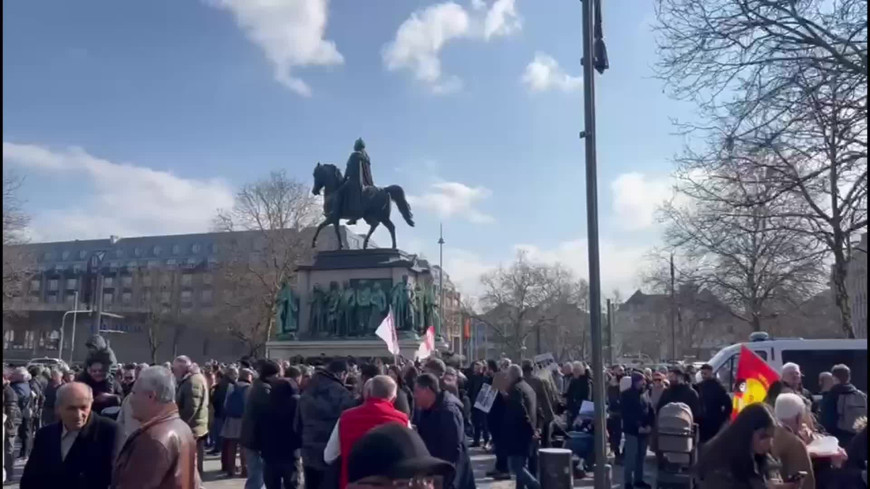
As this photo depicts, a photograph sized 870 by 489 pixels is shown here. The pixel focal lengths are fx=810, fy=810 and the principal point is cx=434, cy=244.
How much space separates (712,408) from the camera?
11156 mm

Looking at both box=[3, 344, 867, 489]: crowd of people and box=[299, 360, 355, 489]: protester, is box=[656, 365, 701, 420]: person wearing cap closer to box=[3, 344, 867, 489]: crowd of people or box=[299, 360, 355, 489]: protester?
box=[3, 344, 867, 489]: crowd of people

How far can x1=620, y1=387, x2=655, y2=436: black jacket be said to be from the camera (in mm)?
12297

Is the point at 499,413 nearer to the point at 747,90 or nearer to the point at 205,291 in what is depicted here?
the point at 747,90

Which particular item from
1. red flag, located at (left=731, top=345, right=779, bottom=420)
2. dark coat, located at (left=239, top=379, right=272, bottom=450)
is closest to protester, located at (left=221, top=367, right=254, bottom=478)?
dark coat, located at (left=239, top=379, right=272, bottom=450)

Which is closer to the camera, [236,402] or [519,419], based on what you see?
[519,419]

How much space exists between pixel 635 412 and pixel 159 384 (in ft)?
30.0

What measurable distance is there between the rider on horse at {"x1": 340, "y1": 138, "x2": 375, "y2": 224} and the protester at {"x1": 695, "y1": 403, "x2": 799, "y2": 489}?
26343 millimetres

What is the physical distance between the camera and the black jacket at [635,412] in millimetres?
12297

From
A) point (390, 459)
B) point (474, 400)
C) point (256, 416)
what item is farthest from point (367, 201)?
point (390, 459)

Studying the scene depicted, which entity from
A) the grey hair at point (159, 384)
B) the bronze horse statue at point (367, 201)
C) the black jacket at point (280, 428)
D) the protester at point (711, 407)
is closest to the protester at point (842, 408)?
the protester at point (711, 407)

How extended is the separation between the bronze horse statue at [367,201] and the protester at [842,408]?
20617mm

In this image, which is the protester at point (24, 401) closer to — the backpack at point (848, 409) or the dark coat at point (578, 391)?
the dark coat at point (578, 391)

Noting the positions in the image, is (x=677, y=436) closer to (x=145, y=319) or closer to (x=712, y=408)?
(x=712, y=408)

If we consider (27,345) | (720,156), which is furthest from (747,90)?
(27,345)
